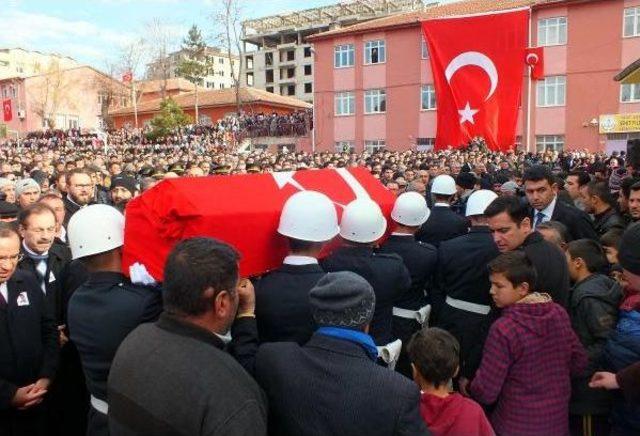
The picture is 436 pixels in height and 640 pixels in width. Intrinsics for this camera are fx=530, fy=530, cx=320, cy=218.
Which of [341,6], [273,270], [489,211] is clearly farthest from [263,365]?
[341,6]

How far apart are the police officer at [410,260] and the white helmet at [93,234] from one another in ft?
5.49

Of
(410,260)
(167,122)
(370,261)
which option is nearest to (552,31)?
(167,122)

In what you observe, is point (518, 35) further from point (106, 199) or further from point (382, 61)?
point (382, 61)

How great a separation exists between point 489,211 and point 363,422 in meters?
1.98

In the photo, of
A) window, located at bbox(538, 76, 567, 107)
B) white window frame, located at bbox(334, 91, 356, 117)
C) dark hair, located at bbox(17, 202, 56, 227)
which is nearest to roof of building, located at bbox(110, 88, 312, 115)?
white window frame, located at bbox(334, 91, 356, 117)

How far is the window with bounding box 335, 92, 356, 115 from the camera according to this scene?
31.2 metres

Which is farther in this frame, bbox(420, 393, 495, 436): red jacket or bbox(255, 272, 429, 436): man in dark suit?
bbox(420, 393, 495, 436): red jacket

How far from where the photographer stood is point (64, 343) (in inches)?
116

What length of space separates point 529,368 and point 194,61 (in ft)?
166

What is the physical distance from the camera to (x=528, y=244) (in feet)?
10.1

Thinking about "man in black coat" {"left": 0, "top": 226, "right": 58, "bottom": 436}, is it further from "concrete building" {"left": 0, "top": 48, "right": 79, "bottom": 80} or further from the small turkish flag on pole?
"concrete building" {"left": 0, "top": 48, "right": 79, "bottom": 80}

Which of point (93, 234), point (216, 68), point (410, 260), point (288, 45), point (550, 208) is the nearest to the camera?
point (93, 234)

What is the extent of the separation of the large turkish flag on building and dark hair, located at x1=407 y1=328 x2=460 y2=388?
7.62 meters

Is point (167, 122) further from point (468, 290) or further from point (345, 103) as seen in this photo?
point (468, 290)
